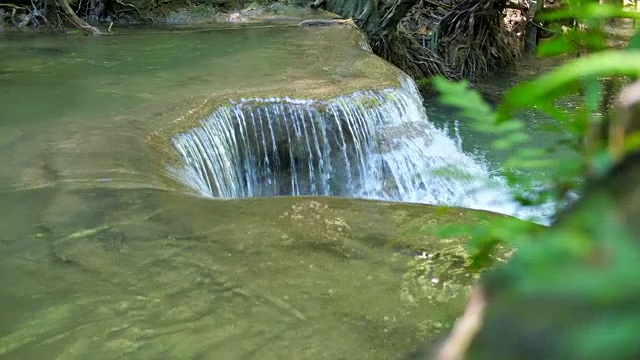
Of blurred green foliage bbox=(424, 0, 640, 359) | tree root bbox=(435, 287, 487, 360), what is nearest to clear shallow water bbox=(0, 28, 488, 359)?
tree root bbox=(435, 287, 487, 360)

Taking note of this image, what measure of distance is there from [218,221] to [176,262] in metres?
0.49

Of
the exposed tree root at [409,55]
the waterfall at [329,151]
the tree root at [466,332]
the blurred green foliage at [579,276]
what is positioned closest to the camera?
the blurred green foliage at [579,276]

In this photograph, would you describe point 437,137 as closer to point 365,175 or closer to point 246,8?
point 365,175

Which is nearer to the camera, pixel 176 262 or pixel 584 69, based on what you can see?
pixel 584 69

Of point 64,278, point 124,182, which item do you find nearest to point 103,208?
point 124,182

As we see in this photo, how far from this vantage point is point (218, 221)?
3586 mm

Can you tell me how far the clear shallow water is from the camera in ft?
8.58

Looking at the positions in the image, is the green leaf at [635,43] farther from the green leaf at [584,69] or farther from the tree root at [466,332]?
the tree root at [466,332]

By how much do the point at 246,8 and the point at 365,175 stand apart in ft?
22.7

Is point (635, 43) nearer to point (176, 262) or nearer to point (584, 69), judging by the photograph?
point (584, 69)

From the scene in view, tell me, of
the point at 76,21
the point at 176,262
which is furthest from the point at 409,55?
the point at 176,262

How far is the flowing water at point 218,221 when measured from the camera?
105 inches

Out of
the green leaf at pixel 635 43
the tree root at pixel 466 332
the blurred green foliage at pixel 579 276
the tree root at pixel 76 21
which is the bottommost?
the tree root at pixel 76 21

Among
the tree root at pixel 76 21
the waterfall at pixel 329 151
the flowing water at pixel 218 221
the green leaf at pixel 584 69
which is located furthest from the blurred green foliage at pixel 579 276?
the tree root at pixel 76 21
